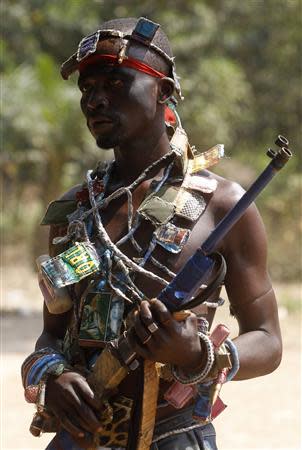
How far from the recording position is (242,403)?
25.6 feet

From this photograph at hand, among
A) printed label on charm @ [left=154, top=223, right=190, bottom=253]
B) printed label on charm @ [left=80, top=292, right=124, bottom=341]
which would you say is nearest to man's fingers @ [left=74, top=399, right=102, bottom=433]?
printed label on charm @ [left=80, top=292, right=124, bottom=341]

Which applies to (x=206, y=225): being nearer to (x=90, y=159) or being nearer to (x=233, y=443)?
(x=233, y=443)

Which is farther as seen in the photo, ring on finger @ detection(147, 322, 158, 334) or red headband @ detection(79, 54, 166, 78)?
red headband @ detection(79, 54, 166, 78)

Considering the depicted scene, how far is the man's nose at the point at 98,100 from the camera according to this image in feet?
9.21

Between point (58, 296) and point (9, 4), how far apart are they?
1628 centimetres

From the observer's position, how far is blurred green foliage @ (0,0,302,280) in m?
14.8

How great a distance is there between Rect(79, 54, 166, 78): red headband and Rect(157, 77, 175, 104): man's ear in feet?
0.12

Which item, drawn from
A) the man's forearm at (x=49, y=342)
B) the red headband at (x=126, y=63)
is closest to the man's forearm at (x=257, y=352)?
the man's forearm at (x=49, y=342)

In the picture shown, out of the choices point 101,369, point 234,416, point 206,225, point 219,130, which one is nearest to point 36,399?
point 101,369

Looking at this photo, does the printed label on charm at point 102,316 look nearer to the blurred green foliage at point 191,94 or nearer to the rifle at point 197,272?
the rifle at point 197,272

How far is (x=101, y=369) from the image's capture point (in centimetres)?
257

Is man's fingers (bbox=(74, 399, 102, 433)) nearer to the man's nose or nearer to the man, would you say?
the man

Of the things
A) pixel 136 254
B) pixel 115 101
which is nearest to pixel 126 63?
pixel 115 101

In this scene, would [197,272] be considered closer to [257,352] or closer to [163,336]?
[163,336]
